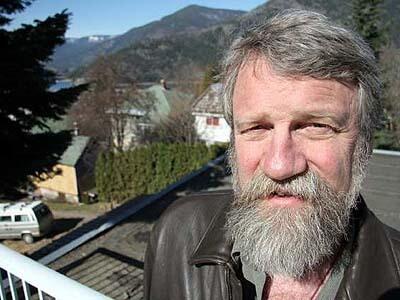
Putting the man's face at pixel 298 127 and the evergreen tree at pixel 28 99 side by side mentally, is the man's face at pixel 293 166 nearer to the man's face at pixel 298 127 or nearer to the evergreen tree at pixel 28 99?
the man's face at pixel 298 127

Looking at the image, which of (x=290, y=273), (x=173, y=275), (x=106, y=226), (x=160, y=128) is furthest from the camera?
(x=160, y=128)

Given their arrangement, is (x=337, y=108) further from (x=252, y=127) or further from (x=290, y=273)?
(x=290, y=273)

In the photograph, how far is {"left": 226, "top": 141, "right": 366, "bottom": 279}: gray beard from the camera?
49.7 inches

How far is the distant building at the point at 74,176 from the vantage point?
29.7m

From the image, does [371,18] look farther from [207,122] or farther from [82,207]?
[82,207]

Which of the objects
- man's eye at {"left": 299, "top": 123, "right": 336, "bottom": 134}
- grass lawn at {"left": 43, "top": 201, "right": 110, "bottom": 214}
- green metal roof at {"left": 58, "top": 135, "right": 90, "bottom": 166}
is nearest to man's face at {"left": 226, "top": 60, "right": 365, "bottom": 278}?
man's eye at {"left": 299, "top": 123, "right": 336, "bottom": 134}

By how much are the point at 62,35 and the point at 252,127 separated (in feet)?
30.4

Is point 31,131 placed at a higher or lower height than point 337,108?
lower

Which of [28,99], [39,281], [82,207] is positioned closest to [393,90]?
[28,99]

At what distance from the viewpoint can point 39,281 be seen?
113 centimetres

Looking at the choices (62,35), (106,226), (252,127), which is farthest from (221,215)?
(62,35)

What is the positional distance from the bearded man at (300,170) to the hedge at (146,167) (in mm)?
17029

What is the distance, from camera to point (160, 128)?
29734 millimetres

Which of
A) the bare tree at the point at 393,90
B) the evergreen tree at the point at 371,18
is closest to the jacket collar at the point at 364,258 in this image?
the bare tree at the point at 393,90
